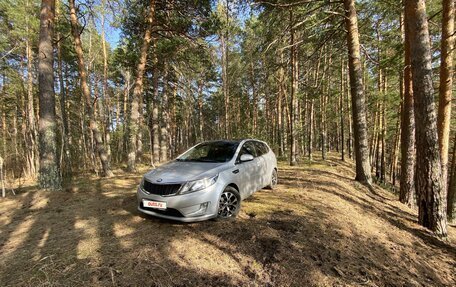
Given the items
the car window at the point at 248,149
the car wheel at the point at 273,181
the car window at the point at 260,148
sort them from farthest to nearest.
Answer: the car wheel at the point at 273,181 < the car window at the point at 260,148 < the car window at the point at 248,149

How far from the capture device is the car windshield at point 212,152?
5.12 meters

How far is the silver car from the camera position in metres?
3.92

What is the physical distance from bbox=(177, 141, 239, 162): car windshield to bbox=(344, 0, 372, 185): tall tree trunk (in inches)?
208

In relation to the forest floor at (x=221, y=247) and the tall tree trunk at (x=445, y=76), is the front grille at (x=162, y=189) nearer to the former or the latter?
the forest floor at (x=221, y=247)

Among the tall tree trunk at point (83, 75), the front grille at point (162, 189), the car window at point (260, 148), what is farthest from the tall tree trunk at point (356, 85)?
the tall tree trunk at point (83, 75)

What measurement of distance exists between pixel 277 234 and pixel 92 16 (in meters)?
11.2

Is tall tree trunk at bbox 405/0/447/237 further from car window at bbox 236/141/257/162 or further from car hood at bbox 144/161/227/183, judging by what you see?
car hood at bbox 144/161/227/183

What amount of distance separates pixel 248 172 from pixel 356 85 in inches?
223

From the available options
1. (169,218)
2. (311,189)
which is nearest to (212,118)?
(311,189)

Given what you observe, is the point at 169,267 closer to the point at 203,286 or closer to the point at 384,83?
the point at 203,286

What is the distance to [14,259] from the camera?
3.26 metres

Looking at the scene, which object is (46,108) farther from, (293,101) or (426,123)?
(293,101)

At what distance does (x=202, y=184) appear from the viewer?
4.04 metres

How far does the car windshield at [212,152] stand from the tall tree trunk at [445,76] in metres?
6.14
